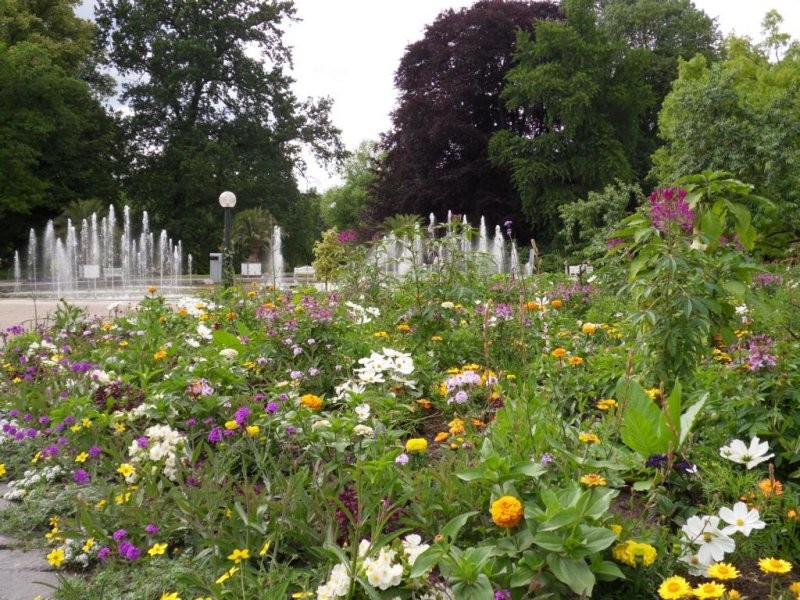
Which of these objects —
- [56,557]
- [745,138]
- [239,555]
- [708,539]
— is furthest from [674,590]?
[745,138]

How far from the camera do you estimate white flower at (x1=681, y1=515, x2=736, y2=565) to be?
1.61 metres

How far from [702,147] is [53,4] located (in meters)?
28.2

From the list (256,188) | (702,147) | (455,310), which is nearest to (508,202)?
(702,147)

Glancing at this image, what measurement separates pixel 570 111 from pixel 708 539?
23171 mm

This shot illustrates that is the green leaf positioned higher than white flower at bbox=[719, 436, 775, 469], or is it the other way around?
white flower at bbox=[719, 436, 775, 469]

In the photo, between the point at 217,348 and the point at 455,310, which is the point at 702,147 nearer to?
the point at 455,310

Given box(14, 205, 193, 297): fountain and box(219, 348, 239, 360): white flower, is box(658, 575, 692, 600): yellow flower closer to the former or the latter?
box(219, 348, 239, 360): white flower

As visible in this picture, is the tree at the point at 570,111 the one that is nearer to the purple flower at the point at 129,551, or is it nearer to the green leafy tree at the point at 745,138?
the green leafy tree at the point at 745,138

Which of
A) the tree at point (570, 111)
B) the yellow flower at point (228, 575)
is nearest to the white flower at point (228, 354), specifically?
the yellow flower at point (228, 575)

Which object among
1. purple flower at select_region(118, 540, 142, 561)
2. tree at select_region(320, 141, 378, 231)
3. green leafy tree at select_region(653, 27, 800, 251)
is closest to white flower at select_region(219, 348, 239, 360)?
purple flower at select_region(118, 540, 142, 561)

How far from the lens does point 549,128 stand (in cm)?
2420

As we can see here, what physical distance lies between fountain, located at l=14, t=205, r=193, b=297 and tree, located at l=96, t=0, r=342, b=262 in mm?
1563

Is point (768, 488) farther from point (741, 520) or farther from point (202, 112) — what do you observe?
point (202, 112)

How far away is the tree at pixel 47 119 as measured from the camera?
25484mm
